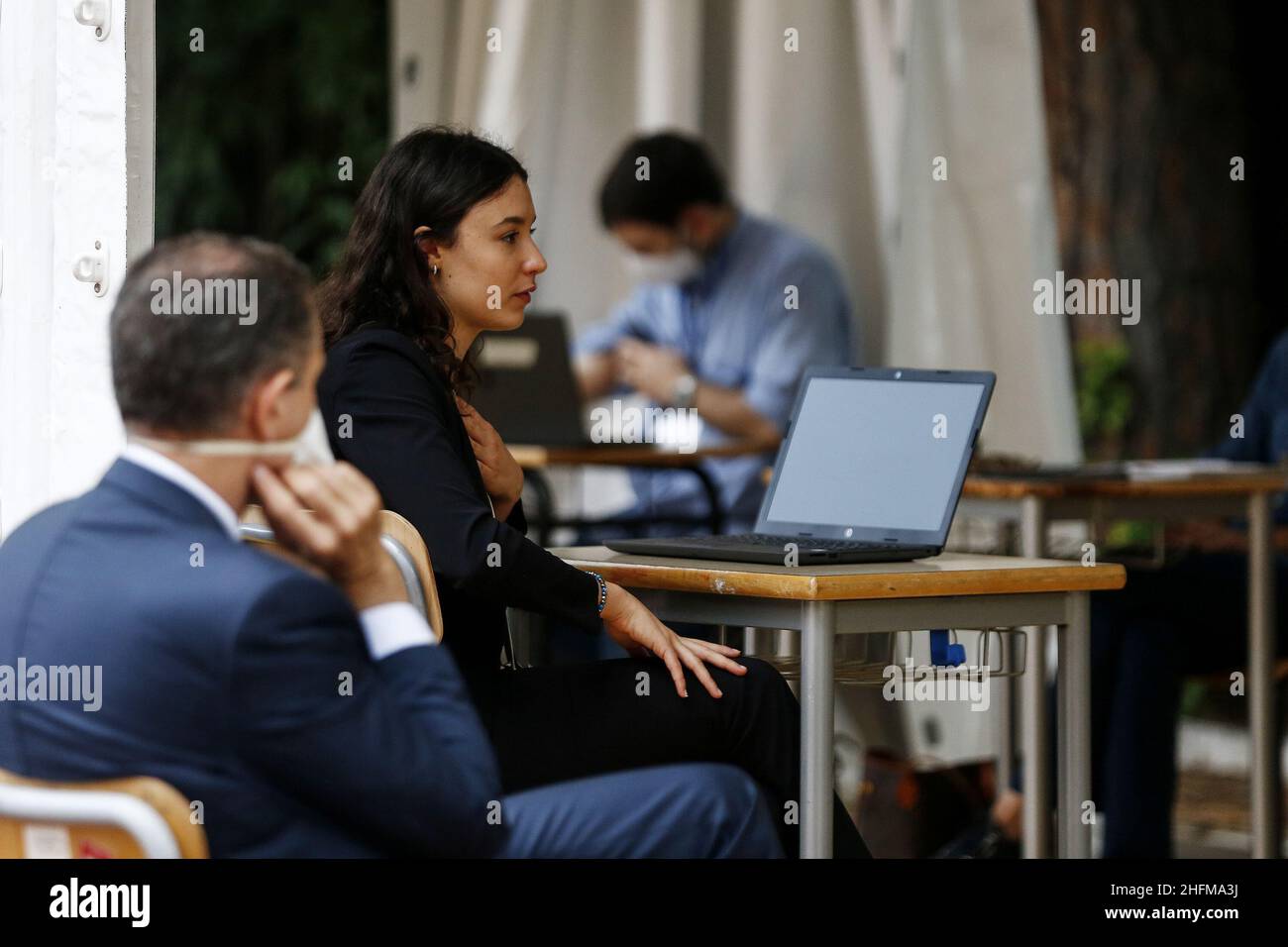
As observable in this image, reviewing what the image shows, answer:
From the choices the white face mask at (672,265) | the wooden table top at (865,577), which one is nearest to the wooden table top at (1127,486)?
the wooden table top at (865,577)

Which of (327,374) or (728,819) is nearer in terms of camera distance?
(728,819)

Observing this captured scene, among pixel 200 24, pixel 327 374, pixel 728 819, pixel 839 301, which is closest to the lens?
pixel 728 819

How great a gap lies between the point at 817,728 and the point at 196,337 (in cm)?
102

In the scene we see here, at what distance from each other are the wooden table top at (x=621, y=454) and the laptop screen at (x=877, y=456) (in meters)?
1.64

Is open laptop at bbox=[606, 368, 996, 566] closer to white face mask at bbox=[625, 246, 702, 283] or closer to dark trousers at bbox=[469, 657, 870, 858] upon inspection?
dark trousers at bbox=[469, 657, 870, 858]

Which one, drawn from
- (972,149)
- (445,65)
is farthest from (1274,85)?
(445,65)

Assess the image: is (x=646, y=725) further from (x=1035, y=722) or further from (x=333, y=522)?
(x=1035, y=722)

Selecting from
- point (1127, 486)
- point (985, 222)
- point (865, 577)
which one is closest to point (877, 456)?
point (865, 577)

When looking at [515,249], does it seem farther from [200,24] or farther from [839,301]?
[200,24]

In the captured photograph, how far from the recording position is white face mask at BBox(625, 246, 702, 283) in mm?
5148

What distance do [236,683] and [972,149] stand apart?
3668 millimetres

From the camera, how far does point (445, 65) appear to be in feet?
18.5

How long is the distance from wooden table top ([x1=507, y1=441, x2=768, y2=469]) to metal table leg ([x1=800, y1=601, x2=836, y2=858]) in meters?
2.16

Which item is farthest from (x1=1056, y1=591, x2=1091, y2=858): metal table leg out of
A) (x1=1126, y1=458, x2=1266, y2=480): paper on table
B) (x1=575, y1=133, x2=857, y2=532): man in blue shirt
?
(x1=575, y1=133, x2=857, y2=532): man in blue shirt
